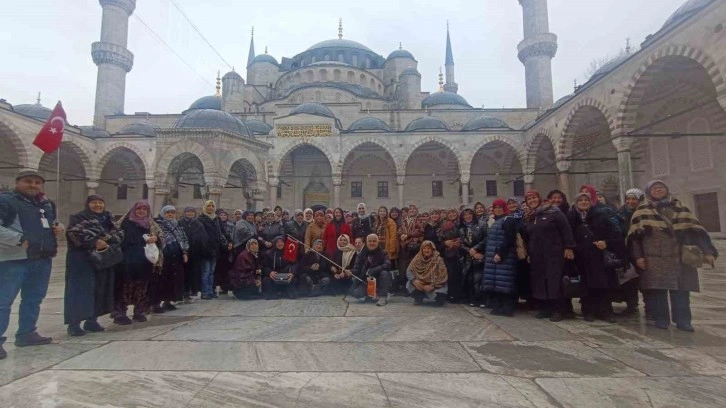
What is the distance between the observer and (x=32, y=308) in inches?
121

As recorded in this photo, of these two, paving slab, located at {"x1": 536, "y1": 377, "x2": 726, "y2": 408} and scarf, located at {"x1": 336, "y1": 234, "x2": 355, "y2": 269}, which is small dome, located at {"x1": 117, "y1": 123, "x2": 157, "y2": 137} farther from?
paving slab, located at {"x1": 536, "y1": 377, "x2": 726, "y2": 408}

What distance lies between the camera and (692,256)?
3.34 m

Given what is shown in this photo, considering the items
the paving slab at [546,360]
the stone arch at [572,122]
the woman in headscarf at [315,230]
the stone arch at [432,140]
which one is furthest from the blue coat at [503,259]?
the stone arch at [432,140]

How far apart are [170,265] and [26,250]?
1.64 metres

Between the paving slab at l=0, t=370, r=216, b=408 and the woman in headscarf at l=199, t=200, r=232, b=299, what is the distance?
9.37 ft

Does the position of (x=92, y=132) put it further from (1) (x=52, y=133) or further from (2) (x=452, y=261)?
(2) (x=452, y=261)

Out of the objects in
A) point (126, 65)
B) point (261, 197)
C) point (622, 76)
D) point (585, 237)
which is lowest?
point (585, 237)

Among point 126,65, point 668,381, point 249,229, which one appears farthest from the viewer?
point 126,65

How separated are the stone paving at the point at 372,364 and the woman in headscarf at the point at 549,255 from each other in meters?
0.25

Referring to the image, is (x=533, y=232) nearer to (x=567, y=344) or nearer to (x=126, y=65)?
(x=567, y=344)

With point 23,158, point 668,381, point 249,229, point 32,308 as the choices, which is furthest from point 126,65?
point 668,381

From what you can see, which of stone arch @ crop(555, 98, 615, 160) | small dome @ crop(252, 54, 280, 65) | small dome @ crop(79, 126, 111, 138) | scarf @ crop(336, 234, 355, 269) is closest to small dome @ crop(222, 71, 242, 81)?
small dome @ crop(252, 54, 280, 65)

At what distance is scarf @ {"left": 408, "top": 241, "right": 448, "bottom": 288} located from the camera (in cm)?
462

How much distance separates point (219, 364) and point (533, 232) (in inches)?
125
